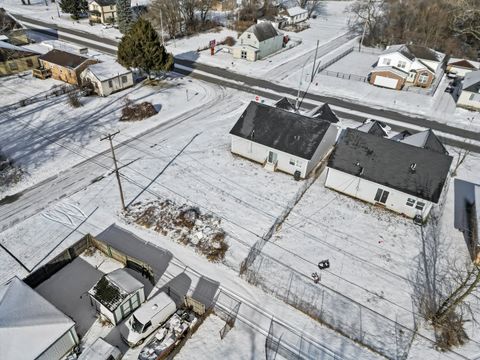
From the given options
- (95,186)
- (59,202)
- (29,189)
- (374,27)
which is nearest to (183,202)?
(95,186)

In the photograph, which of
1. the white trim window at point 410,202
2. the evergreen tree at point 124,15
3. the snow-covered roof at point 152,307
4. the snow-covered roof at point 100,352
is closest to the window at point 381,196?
the white trim window at point 410,202

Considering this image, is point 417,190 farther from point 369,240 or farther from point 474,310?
point 474,310

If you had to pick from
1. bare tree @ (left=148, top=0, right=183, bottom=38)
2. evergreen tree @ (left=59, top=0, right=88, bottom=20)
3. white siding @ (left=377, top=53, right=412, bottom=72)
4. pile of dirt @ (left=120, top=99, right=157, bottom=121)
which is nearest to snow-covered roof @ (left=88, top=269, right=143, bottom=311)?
pile of dirt @ (left=120, top=99, right=157, bottom=121)

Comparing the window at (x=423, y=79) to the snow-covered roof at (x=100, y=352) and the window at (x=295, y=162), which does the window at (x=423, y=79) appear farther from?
the snow-covered roof at (x=100, y=352)

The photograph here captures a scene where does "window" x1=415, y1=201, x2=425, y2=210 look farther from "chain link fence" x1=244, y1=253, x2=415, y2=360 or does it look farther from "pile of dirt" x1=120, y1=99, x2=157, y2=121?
"pile of dirt" x1=120, y1=99, x2=157, y2=121

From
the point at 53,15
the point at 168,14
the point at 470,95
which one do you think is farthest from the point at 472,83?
the point at 53,15

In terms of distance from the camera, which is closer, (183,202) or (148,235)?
(148,235)

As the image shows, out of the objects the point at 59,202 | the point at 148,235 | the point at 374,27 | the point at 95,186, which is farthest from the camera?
the point at 374,27
